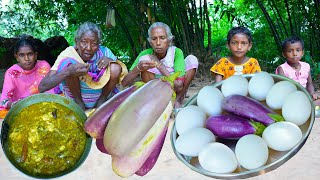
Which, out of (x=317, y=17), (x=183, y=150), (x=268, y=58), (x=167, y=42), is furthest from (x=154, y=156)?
(x=268, y=58)

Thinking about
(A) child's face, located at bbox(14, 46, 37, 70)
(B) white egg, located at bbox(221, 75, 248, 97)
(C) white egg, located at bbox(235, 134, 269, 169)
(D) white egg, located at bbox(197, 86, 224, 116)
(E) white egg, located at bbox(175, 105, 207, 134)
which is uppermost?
(A) child's face, located at bbox(14, 46, 37, 70)

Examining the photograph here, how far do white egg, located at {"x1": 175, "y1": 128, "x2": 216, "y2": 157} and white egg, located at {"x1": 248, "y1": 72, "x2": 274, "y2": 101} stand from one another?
0.38 m

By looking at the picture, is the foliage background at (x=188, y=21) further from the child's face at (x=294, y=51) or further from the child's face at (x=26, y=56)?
the child's face at (x=26, y=56)

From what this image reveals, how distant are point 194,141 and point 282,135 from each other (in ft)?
1.40

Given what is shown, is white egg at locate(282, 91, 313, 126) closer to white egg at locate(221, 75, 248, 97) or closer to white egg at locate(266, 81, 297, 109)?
white egg at locate(266, 81, 297, 109)

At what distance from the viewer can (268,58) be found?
6.73 meters

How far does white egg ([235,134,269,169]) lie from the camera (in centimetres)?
189

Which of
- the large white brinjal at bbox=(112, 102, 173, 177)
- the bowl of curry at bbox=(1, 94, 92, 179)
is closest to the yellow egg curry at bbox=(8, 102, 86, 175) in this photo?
the bowl of curry at bbox=(1, 94, 92, 179)

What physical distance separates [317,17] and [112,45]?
386 cm

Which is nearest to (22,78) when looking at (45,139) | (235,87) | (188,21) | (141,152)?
(45,139)

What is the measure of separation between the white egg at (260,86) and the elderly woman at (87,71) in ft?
4.63

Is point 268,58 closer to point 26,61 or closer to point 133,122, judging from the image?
point 26,61

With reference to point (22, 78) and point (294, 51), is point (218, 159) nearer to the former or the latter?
point (294, 51)

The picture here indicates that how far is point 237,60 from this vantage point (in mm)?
3344
